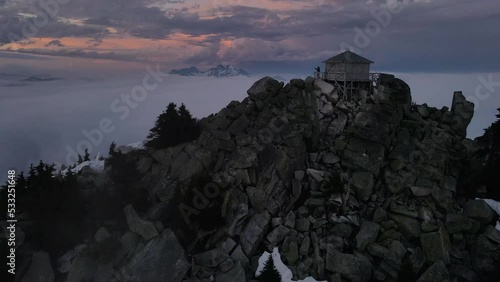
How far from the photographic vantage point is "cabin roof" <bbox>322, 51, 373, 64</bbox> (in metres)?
47.5

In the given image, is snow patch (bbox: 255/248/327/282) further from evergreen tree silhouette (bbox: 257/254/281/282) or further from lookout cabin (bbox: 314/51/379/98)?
lookout cabin (bbox: 314/51/379/98)

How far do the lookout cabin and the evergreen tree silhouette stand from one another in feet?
73.2

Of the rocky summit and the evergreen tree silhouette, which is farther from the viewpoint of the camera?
the rocky summit

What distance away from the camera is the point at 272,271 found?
35.2 meters

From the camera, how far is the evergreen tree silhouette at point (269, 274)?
115 ft

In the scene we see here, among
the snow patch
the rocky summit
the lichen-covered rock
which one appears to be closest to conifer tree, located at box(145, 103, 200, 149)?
the rocky summit

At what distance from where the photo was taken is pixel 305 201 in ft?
134

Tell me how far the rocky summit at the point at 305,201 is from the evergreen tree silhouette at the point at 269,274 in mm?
1360

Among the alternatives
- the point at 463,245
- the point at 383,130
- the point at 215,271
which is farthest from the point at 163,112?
the point at 463,245

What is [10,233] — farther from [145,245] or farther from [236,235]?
[236,235]

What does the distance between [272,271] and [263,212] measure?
620cm

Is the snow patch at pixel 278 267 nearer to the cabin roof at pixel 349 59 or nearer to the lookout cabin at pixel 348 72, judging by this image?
the lookout cabin at pixel 348 72

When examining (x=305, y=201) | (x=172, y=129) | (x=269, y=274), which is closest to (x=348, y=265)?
(x=269, y=274)

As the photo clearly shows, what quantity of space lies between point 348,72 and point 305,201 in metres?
17.0
